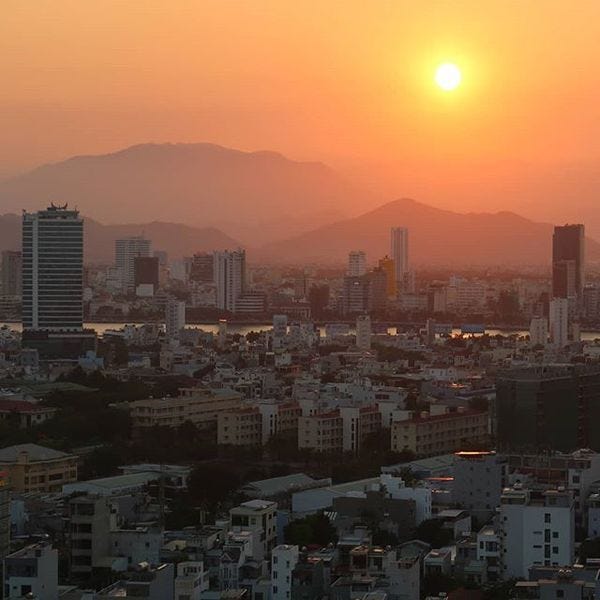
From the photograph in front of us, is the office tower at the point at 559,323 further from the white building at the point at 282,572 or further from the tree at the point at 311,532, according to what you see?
the white building at the point at 282,572

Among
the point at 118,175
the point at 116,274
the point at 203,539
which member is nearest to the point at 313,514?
the point at 203,539

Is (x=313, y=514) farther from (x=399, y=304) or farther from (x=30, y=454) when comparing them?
(x=399, y=304)

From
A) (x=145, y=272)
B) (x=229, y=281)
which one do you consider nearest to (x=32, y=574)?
(x=229, y=281)

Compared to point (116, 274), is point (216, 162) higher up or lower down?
higher up

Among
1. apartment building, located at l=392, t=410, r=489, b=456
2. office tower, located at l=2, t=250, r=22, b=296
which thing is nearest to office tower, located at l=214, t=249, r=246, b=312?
A: office tower, located at l=2, t=250, r=22, b=296

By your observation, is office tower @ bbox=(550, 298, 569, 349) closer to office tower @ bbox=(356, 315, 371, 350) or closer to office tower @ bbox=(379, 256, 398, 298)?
office tower @ bbox=(356, 315, 371, 350)

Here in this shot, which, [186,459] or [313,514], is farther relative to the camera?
[186,459]

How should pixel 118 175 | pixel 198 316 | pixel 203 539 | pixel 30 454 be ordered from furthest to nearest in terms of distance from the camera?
pixel 118 175
pixel 198 316
pixel 30 454
pixel 203 539
